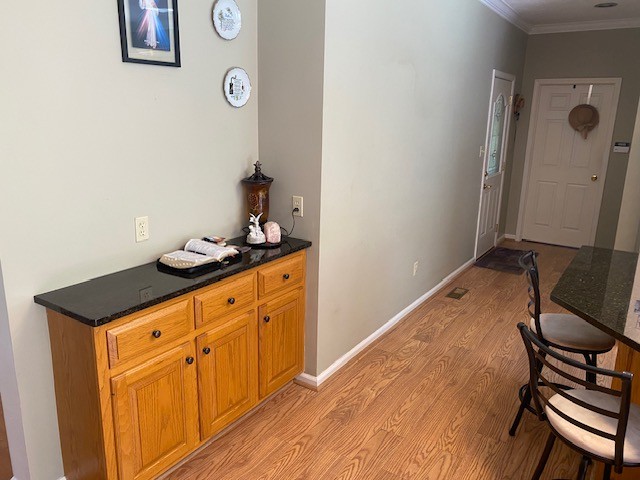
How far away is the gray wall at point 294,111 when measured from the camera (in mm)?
2578

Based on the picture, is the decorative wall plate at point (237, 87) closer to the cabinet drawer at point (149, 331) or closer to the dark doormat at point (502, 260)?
the cabinet drawer at point (149, 331)

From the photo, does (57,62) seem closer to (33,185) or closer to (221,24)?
(33,185)

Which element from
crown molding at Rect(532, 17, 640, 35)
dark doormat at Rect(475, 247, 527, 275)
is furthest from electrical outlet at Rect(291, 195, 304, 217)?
crown molding at Rect(532, 17, 640, 35)

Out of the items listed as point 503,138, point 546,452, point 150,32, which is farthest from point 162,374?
point 503,138

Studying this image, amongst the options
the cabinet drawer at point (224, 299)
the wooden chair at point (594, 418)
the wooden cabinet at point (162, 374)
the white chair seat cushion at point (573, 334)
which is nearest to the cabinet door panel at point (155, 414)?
the wooden cabinet at point (162, 374)

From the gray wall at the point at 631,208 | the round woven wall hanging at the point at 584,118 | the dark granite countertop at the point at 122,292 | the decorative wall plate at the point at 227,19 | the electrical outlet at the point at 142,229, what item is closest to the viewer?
the dark granite countertop at the point at 122,292

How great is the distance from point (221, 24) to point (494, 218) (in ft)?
15.0

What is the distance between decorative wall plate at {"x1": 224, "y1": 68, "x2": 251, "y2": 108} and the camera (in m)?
2.57

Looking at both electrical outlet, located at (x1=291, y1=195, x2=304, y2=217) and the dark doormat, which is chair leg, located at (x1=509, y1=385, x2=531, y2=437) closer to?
electrical outlet, located at (x1=291, y1=195, x2=304, y2=217)

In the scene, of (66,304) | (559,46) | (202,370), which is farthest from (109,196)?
(559,46)

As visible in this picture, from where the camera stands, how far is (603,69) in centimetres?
567

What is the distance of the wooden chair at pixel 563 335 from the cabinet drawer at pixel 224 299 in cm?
138

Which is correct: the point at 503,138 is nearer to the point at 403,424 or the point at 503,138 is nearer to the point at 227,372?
the point at 403,424

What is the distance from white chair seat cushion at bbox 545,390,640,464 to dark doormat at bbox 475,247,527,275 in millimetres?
3510
